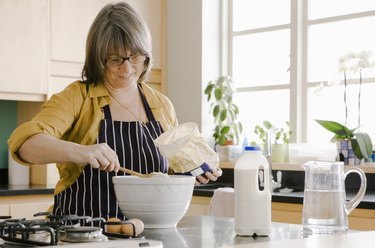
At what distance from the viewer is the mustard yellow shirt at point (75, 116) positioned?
2.23 metres

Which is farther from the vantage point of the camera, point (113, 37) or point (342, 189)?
point (113, 37)

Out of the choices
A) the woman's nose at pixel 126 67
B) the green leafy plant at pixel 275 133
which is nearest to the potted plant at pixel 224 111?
the green leafy plant at pixel 275 133

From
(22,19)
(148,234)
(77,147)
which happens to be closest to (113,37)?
(77,147)

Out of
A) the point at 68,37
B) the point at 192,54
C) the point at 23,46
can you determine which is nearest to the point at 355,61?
the point at 192,54

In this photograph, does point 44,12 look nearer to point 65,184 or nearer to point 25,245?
point 65,184

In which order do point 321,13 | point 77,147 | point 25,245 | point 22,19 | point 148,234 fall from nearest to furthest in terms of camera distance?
point 25,245
point 148,234
point 77,147
point 22,19
point 321,13

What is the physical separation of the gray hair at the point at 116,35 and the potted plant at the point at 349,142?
1.99m

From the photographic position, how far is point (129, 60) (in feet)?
7.63

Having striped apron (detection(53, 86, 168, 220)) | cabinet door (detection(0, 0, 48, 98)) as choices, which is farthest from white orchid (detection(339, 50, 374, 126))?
striped apron (detection(53, 86, 168, 220))

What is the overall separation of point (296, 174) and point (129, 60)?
2268 mm

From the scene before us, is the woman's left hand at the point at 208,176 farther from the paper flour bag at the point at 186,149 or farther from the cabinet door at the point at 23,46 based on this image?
the cabinet door at the point at 23,46

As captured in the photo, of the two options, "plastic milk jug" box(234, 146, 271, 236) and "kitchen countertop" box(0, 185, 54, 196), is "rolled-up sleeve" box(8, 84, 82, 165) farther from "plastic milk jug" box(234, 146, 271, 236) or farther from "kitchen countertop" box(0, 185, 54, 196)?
"kitchen countertop" box(0, 185, 54, 196)

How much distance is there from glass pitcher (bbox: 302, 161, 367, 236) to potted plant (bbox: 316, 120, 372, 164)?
82.7 inches

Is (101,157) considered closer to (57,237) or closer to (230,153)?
(57,237)
